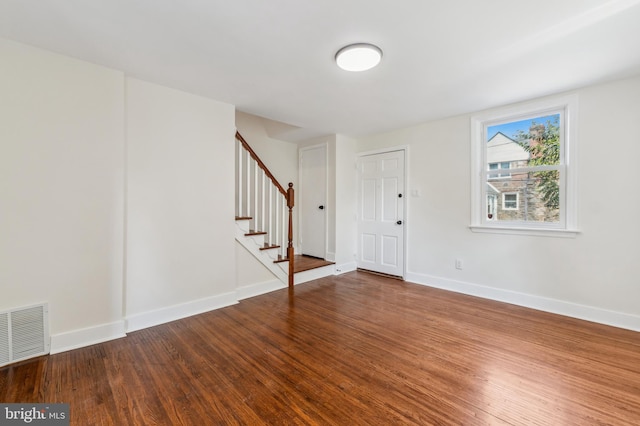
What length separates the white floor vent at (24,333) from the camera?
205 centimetres

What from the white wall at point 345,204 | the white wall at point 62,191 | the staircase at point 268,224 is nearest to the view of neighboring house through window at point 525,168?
the white wall at point 345,204

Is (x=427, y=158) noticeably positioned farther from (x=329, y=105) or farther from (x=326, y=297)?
(x=326, y=297)

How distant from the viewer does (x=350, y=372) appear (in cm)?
197

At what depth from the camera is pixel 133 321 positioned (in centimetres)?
264

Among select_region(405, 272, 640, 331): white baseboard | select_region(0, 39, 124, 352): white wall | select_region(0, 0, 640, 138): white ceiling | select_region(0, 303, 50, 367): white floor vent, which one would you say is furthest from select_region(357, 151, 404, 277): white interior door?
select_region(0, 303, 50, 367): white floor vent

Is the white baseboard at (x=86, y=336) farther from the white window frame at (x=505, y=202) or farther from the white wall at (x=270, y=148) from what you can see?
the white window frame at (x=505, y=202)

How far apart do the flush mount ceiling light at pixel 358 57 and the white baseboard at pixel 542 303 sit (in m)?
3.17

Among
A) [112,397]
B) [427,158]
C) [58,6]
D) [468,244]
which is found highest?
[58,6]

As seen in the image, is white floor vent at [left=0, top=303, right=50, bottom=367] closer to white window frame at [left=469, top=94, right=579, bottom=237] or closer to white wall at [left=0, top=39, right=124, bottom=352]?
white wall at [left=0, top=39, right=124, bottom=352]

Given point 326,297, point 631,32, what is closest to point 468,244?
point 326,297

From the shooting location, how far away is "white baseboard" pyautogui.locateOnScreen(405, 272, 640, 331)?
2.69 meters

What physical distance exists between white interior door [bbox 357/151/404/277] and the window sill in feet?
3.93

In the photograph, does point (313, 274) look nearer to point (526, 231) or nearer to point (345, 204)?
point (345, 204)

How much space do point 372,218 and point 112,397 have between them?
159 inches
